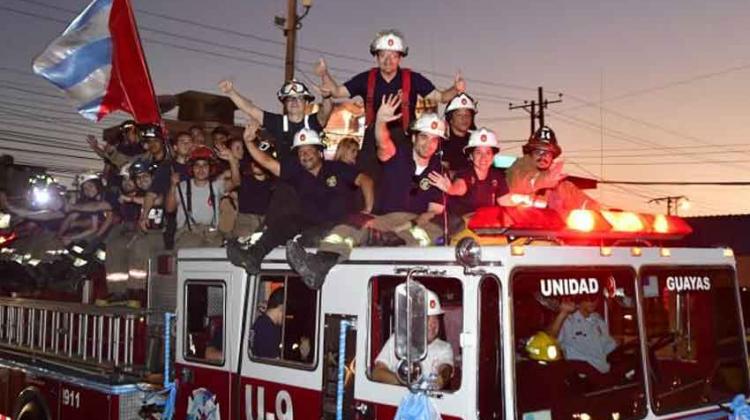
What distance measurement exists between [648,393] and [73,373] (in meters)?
4.59

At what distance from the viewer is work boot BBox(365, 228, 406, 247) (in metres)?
5.07

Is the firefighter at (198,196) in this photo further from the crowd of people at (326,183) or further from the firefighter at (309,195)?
the firefighter at (309,195)

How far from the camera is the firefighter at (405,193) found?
16.9ft

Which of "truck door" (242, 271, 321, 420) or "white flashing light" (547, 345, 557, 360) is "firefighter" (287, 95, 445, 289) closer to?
"truck door" (242, 271, 321, 420)

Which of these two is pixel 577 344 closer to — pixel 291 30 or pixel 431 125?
pixel 431 125

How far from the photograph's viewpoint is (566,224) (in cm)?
440

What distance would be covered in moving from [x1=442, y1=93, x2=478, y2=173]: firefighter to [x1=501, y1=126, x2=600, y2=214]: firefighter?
0.64 m

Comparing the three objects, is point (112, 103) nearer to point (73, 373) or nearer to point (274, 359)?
point (73, 373)

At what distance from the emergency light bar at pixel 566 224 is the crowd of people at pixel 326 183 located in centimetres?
57

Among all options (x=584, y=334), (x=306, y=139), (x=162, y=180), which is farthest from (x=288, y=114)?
(x=584, y=334)

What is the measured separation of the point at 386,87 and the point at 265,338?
2.53m

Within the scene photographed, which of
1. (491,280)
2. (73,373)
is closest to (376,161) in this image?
(491,280)

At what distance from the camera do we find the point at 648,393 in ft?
14.6

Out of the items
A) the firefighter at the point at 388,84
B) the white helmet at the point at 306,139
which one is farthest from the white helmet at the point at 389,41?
the white helmet at the point at 306,139
